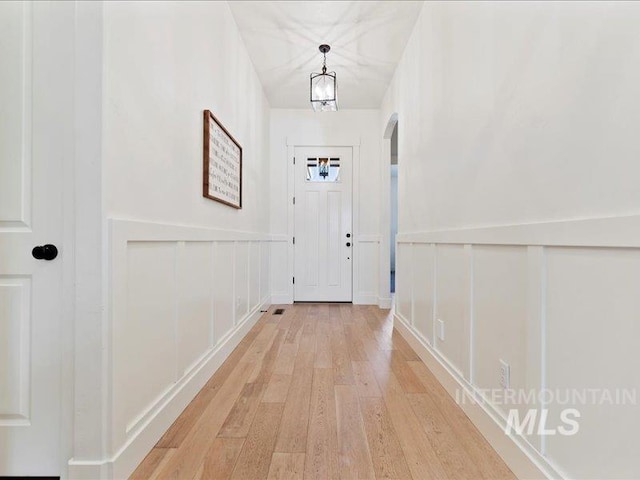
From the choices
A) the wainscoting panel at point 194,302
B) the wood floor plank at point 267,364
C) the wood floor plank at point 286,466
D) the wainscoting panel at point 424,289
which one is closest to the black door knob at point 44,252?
the wainscoting panel at point 194,302

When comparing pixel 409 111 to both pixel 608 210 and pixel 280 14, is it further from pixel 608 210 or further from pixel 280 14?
pixel 608 210

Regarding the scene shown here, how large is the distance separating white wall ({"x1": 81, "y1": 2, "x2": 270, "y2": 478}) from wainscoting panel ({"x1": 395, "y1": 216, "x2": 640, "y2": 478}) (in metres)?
1.47

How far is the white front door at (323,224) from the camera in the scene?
181 inches

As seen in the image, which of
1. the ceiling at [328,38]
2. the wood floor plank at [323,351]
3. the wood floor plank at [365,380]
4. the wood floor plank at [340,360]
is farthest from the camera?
the ceiling at [328,38]

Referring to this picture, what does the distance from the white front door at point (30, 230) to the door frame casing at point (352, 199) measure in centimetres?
345

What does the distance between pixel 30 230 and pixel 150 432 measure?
93 centimetres

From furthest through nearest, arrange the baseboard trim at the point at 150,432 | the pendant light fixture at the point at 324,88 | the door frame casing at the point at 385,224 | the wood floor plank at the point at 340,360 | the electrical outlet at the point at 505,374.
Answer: the door frame casing at the point at 385,224 → the pendant light fixture at the point at 324,88 → the wood floor plank at the point at 340,360 → the electrical outlet at the point at 505,374 → the baseboard trim at the point at 150,432

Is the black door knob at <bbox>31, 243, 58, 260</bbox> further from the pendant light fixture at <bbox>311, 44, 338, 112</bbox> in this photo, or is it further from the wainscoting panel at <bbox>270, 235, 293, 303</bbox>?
the wainscoting panel at <bbox>270, 235, 293, 303</bbox>

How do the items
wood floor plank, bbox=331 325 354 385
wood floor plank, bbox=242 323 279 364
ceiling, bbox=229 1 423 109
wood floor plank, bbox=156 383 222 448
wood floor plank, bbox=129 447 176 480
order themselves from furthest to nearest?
1. ceiling, bbox=229 1 423 109
2. wood floor plank, bbox=242 323 279 364
3. wood floor plank, bbox=331 325 354 385
4. wood floor plank, bbox=156 383 222 448
5. wood floor plank, bbox=129 447 176 480

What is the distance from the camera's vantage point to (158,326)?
59.3 inches

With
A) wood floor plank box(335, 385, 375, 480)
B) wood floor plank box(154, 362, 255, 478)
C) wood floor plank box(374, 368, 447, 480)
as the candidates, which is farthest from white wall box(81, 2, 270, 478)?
wood floor plank box(374, 368, 447, 480)

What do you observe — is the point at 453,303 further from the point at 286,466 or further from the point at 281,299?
the point at 281,299

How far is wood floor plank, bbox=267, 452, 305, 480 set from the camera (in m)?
1.22

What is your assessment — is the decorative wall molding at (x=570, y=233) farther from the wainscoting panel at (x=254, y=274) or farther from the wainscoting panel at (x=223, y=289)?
the wainscoting panel at (x=254, y=274)
